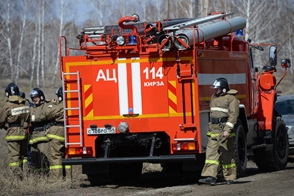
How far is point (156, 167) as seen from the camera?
640 inches

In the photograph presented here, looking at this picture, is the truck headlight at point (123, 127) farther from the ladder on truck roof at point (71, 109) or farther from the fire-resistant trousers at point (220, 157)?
the fire-resistant trousers at point (220, 157)

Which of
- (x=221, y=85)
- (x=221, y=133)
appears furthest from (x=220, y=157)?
(x=221, y=85)

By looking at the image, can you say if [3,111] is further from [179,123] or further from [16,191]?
[179,123]

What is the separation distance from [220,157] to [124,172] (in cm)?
224

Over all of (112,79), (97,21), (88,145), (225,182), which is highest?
(97,21)

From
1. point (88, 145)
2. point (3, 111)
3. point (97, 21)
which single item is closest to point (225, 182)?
point (88, 145)

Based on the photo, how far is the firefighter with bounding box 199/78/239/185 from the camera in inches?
466

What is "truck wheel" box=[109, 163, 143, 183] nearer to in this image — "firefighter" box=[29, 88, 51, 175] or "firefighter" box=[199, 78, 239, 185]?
"firefighter" box=[29, 88, 51, 175]

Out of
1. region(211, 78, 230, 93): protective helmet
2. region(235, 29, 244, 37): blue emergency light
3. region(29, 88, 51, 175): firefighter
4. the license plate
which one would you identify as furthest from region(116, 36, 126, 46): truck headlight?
region(235, 29, 244, 37): blue emergency light

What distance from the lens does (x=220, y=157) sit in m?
12.4

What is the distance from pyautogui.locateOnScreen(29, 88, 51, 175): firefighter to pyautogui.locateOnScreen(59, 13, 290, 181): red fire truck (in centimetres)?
128

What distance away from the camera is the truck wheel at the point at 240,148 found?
1281 centimetres

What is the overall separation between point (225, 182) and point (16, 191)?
3.73 m

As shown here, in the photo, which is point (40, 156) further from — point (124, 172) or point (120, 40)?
point (120, 40)
